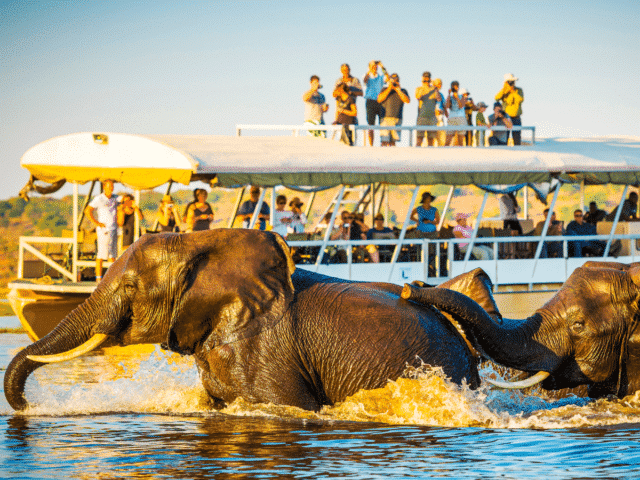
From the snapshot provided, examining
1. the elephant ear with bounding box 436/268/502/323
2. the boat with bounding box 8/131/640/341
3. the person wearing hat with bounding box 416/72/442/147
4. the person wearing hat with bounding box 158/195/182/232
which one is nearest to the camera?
the elephant ear with bounding box 436/268/502/323

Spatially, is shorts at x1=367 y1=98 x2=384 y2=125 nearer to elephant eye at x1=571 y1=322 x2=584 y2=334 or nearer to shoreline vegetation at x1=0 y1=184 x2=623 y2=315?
shoreline vegetation at x1=0 y1=184 x2=623 y2=315

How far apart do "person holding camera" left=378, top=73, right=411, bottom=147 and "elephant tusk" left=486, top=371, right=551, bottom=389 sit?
11506 mm

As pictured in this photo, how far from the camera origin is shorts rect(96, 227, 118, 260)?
51.2 ft

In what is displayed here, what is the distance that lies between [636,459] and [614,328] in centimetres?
108

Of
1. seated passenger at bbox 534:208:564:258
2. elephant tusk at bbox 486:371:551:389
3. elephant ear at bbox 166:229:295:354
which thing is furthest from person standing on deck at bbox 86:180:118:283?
elephant tusk at bbox 486:371:551:389

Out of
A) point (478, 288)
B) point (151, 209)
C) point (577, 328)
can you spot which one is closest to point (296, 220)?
point (478, 288)

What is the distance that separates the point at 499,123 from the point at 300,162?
16.9 ft

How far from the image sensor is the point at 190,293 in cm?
711

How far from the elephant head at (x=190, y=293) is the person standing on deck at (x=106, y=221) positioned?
843cm

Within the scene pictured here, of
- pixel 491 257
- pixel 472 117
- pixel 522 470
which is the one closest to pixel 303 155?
pixel 491 257

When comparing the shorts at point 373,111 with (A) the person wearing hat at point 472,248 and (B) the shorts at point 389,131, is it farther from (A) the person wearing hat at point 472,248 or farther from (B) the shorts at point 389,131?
(A) the person wearing hat at point 472,248

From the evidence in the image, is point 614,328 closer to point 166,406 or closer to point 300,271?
point 300,271

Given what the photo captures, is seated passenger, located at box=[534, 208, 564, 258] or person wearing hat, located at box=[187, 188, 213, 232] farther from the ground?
person wearing hat, located at box=[187, 188, 213, 232]

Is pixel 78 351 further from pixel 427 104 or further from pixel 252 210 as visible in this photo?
pixel 427 104
